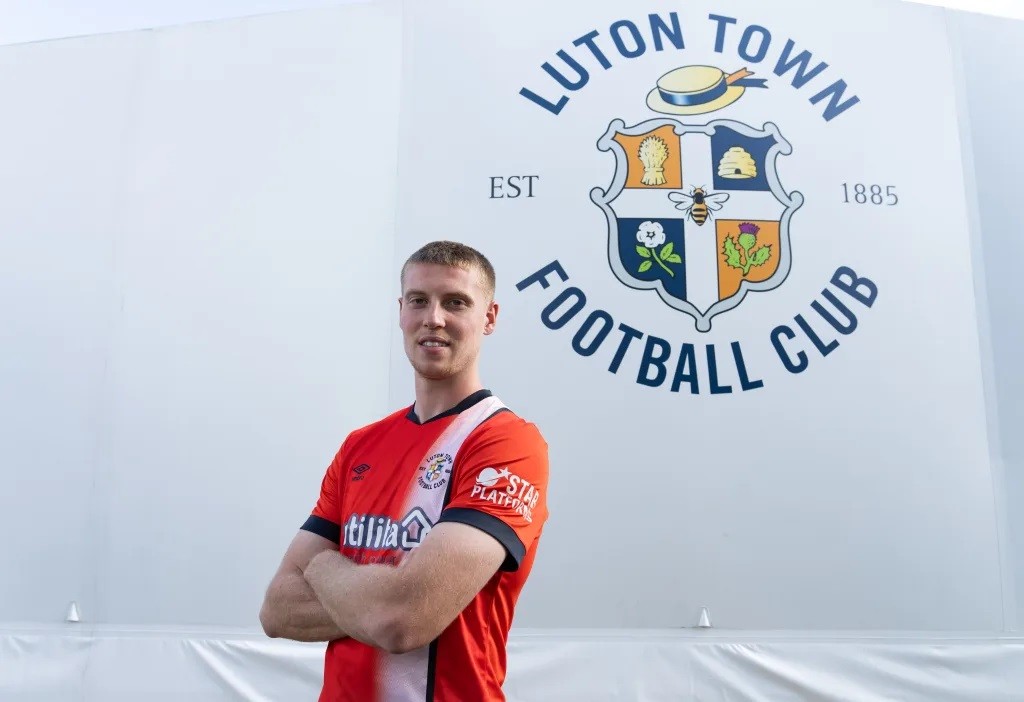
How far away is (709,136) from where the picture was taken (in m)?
3.13

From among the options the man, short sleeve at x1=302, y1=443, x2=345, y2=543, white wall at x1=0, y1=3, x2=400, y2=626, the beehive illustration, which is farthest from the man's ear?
the beehive illustration

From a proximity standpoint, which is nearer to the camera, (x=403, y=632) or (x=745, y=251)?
(x=403, y=632)

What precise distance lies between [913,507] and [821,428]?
39 cm

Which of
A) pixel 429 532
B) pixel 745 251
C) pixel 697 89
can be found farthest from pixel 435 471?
pixel 697 89

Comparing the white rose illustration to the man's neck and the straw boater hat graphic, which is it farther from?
the man's neck

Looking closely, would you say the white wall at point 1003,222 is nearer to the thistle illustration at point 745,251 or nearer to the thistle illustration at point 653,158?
the thistle illustration at point 745,251

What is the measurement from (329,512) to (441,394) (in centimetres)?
28

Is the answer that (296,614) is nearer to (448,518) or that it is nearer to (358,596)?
(358,596)

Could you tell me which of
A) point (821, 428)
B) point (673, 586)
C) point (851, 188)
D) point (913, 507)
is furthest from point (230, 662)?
point (851, 188)

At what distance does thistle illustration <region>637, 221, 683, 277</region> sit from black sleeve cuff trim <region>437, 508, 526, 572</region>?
1.92 meters

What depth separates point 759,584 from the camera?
9.37 feet

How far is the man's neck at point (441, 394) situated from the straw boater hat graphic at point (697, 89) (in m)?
2.02

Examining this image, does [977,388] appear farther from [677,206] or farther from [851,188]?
[677,206]

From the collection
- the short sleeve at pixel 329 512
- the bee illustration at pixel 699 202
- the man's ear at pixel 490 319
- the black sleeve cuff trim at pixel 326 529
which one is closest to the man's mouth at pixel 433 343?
the man's ear at pixel 490 319
